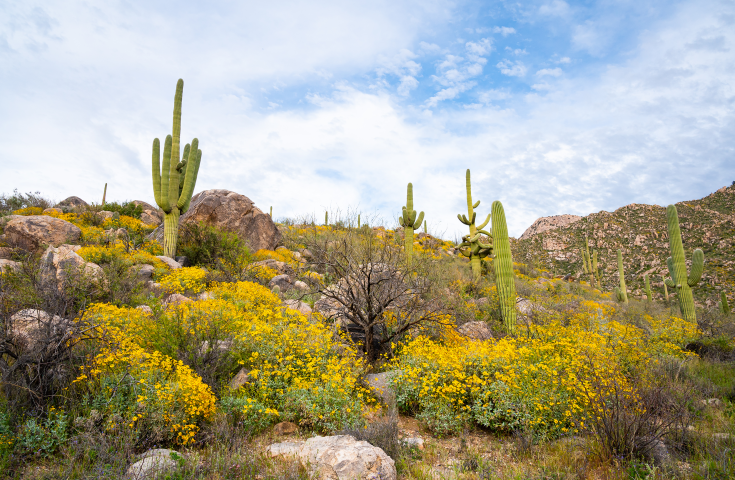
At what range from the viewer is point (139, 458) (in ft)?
11.9

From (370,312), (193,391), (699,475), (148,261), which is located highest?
(148,261)

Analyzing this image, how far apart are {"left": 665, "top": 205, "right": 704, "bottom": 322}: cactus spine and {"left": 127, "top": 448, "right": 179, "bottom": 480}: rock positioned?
49.8 feet

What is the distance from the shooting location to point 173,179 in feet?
44.8

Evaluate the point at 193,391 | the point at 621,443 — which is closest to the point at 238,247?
the point at 193,391

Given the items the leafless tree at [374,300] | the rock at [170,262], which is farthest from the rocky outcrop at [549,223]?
the rock at [170,262]

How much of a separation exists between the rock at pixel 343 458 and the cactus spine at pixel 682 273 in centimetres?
1345

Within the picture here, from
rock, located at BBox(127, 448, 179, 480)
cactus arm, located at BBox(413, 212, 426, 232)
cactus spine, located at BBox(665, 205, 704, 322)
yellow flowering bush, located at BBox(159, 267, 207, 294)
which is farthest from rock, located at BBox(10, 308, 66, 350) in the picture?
cactus spine, located at BBox(665, 205, 704, 322)

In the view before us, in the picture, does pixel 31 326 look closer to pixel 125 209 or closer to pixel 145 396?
pixel 145 396

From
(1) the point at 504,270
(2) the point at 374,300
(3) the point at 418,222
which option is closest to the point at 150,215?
(3) the point at 418,222

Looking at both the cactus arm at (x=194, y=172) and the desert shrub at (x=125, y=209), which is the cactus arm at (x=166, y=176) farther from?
the desert shrub at (x=125, y=209)

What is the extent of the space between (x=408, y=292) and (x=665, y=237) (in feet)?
117

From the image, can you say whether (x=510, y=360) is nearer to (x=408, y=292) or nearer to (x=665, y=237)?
(x=408, y=292)

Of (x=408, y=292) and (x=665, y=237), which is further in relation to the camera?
(x=665, y=237)

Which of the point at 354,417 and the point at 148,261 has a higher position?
the point at 148,261
